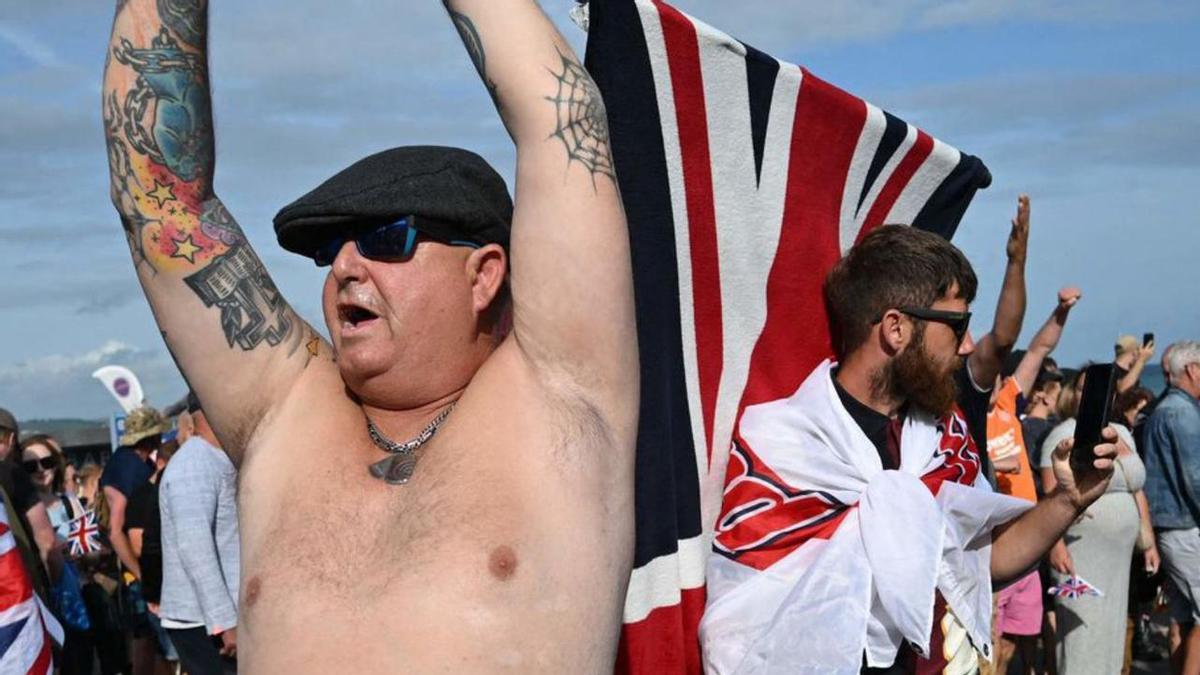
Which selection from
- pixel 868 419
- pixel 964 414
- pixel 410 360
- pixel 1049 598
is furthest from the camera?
pixel 1049 598

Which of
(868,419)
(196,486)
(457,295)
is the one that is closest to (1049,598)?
(196,486)

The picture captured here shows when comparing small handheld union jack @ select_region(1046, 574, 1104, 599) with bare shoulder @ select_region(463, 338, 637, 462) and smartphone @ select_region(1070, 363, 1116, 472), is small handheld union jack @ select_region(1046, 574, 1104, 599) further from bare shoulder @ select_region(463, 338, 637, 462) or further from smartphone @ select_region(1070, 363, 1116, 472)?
bare shoulder @ select_region(463, 338, 637, 462)

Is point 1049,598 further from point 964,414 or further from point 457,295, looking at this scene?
point 457,295

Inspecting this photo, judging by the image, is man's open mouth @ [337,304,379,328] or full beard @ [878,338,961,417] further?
full beard @ [878,338,961,417]

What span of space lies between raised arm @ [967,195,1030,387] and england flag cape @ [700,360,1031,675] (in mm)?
441

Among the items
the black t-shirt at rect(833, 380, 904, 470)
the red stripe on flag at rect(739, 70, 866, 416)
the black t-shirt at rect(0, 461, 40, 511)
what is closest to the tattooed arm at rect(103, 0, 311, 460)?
the red stripe on flag at rect(739, 70, 866, 416)

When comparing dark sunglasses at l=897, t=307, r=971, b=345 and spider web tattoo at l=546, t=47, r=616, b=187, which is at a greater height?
spider web tattoo at l=546, t=47, r=616, b=187

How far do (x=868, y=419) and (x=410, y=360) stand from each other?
1311mm

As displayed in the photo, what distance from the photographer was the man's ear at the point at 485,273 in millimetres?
2510

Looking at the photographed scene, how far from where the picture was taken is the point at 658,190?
2.99m

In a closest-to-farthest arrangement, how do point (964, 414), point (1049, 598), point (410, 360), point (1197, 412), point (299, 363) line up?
point (410, 360) < point (299, 363) < point (964, 414) < point (1197, 412) < point (1049, 598)

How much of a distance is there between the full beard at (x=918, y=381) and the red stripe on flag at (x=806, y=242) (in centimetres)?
21

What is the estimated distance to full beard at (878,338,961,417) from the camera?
11.1 ft

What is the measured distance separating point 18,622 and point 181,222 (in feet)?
6.63
